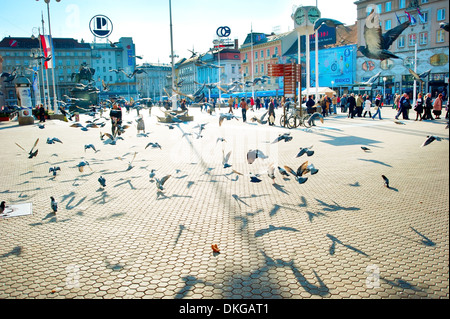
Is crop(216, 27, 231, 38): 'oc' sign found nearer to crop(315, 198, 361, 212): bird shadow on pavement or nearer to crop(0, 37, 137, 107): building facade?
crop(0, 37, 137, 107): building facade

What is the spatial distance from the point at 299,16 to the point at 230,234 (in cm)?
2335

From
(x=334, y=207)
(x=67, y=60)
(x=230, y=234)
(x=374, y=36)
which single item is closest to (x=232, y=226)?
(x=230, y=234)

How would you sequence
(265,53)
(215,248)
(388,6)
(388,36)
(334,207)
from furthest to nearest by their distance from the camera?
(265,53), (388,6), (334,207), (388,36), (215,248)

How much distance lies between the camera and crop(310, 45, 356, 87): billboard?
5778 centimetres

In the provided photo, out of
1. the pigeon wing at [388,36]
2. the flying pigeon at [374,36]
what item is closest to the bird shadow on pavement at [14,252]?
the flying pigeon at [374,36]

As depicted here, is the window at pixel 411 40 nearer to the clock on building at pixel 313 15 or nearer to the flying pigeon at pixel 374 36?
the clock on building at pixel 313 15

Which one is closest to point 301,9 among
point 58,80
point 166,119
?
Result: point 166,119

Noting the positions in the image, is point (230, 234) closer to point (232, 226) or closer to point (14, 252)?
point (232, 226)

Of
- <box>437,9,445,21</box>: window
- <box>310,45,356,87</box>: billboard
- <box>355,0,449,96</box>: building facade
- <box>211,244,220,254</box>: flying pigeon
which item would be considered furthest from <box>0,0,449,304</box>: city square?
<box>310,45,356,87</box>: billboard

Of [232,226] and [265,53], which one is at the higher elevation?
[265,53]

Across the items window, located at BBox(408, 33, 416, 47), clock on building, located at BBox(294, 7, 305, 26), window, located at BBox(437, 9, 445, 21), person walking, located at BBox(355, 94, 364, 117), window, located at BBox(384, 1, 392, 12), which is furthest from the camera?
window, located at BBox(408, 33, 416, 47)

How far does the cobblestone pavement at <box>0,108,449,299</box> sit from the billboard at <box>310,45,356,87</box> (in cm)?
5170

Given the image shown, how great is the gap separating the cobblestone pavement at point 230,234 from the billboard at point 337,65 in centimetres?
5170

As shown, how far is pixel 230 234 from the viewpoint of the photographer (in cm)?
505
